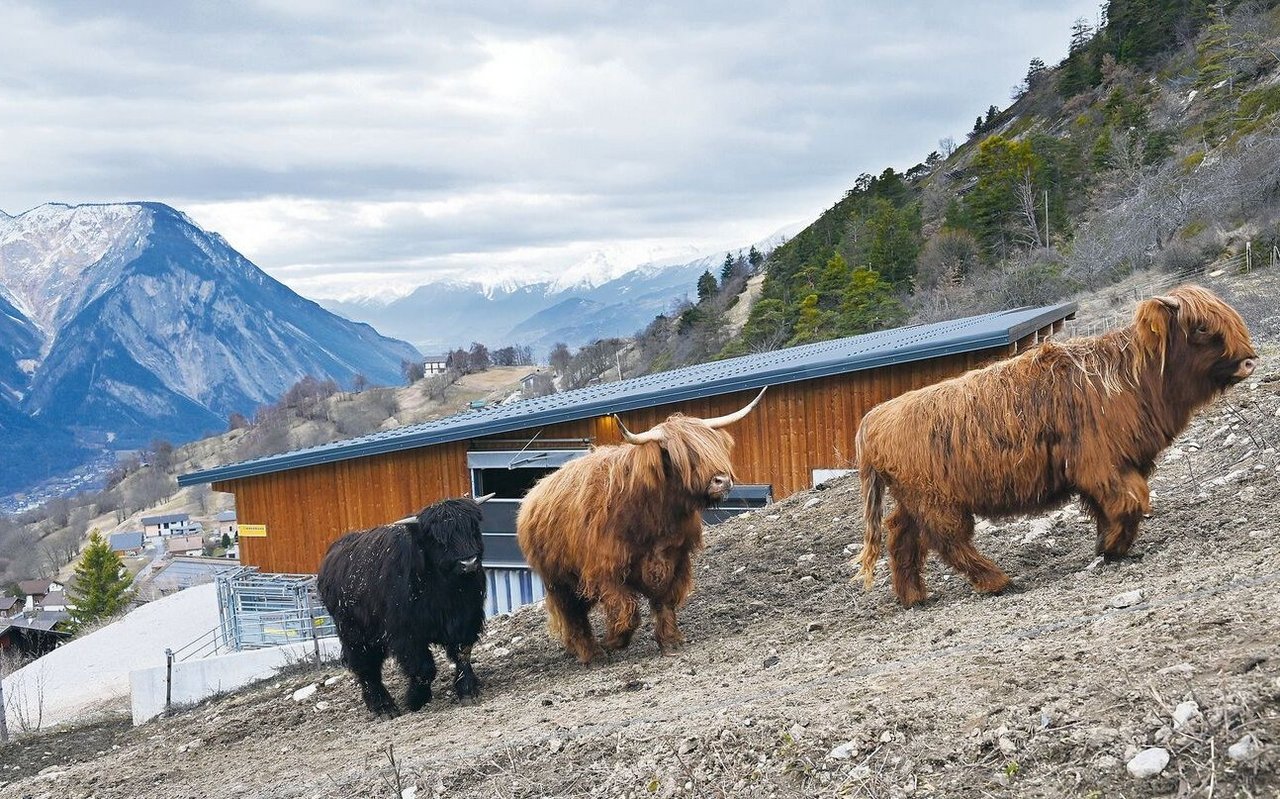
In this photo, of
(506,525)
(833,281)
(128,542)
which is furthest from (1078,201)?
(128,542)

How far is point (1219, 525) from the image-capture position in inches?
269

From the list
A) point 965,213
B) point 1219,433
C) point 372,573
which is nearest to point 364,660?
point 372,573

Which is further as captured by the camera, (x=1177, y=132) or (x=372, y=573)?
(x=1177, y=132)

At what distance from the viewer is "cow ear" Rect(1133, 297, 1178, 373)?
6449mm

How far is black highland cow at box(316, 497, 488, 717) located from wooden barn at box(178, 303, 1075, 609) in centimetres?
605

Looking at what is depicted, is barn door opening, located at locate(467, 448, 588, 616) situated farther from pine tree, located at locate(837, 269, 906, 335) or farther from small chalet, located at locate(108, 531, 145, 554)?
small chalet, located at locate(108, 531, 145, 554)

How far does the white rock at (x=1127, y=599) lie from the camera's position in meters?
5.19

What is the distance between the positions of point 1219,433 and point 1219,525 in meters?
2.98

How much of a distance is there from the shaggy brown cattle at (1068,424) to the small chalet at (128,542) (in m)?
109

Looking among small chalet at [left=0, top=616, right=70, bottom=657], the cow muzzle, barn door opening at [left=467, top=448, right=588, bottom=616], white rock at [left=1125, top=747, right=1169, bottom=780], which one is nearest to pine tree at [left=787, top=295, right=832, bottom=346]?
barn door opening at [left=467, top=448, right=588, bottom=616]

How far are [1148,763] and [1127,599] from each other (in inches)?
86.5

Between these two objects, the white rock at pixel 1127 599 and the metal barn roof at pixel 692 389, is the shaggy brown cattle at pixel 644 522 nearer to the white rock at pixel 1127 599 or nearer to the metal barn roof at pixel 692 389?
the white rock at pixel 1127 599

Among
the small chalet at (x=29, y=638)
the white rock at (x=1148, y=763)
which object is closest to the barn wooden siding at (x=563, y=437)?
the white rock at (x=1148, y=763)

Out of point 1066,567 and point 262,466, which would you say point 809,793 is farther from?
point 262,466
